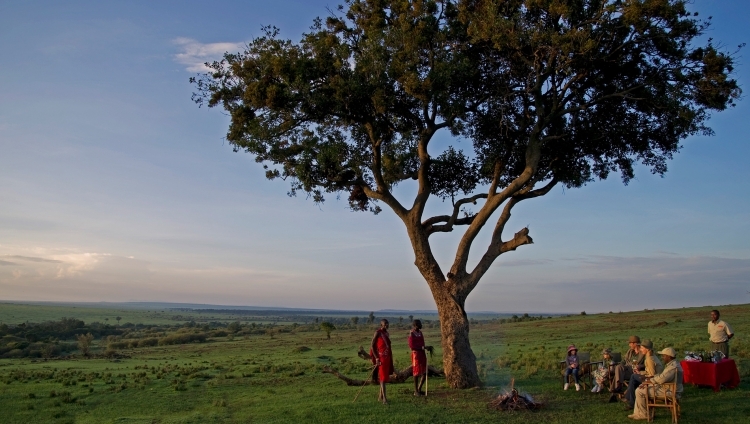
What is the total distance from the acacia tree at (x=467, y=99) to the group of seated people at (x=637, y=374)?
130 inches

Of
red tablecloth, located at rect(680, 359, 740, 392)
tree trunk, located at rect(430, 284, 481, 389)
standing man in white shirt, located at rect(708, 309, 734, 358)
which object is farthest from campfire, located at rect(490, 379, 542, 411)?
standing man in white shirt, located at rect(708, 309, 734, 358)

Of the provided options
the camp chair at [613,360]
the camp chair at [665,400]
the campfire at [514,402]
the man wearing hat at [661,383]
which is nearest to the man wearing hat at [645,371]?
the man wearing hat at [661,383]

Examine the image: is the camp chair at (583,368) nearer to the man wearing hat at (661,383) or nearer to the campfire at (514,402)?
the campfire at (514,402)

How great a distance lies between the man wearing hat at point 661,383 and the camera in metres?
11.8

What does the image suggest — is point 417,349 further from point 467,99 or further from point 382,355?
point 467,99

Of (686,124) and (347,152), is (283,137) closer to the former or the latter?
(347,152)

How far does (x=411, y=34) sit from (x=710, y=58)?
8.26m

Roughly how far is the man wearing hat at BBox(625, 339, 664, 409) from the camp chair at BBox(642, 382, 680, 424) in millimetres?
412

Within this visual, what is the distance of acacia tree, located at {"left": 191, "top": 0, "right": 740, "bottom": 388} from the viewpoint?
15.8m

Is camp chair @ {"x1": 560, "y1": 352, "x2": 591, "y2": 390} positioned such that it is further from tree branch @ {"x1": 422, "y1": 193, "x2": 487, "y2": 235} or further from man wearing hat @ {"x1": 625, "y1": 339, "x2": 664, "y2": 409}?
tree branch @ {"x1": 422, "y1": 193, "x2": 487, "y2": 235}

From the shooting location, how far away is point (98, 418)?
16906 mm

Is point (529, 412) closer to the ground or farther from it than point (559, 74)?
closer to the ground

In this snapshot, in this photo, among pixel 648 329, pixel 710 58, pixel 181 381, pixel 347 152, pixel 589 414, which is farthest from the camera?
pixel 648 329

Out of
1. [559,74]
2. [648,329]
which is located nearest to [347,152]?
[559,74]
